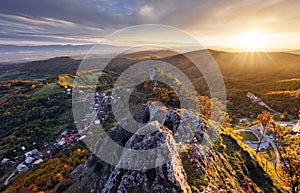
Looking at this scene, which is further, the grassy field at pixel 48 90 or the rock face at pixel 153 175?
the grassy field at pixel 48 90

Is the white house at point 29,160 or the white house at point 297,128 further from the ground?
the white house at point 297,128

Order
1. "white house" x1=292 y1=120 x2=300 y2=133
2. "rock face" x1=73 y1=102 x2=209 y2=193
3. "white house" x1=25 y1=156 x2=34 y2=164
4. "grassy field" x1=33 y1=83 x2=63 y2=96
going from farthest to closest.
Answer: "grassy field" x1=33 y1=83 x2=63 y2=96, "white house" x1=25 y1=156 x2=34 y2=164, "white house" x1=292 y1=120 x2=300 y2=133, "rock face" x1=73 y1=102 x2=209 y2=193

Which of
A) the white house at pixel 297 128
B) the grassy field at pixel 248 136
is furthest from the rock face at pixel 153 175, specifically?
the white house at pixel 297 128

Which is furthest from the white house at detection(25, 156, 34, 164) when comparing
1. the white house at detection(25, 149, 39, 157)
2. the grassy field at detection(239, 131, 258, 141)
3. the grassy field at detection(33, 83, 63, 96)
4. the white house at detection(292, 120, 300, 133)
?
the white house at detection(292, 120, 300, 133)

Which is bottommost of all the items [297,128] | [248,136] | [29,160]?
[29,160]

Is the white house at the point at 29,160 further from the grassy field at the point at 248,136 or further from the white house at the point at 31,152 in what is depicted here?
the grassy field at the point at 248,136

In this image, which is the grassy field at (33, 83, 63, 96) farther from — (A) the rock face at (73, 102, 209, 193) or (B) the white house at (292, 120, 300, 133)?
(B) the white house at (292, 120, 300, 133)

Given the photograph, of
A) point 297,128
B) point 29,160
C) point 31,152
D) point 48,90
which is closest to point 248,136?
point 297,128

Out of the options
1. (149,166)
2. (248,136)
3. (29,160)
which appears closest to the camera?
(149,166)

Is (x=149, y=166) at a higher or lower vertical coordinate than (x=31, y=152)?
higher

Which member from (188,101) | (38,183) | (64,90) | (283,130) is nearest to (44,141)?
(38,183)

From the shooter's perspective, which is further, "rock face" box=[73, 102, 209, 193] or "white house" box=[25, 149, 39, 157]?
"white house" box=[25, 149, 39, 157]

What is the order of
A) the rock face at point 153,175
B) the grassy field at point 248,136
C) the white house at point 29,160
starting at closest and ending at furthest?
1. the rock face at point 153,175
2. the grassy field at point 248,136
3. the white house at point 29,160

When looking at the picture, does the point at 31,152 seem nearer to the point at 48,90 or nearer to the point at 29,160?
the point at 29,160
